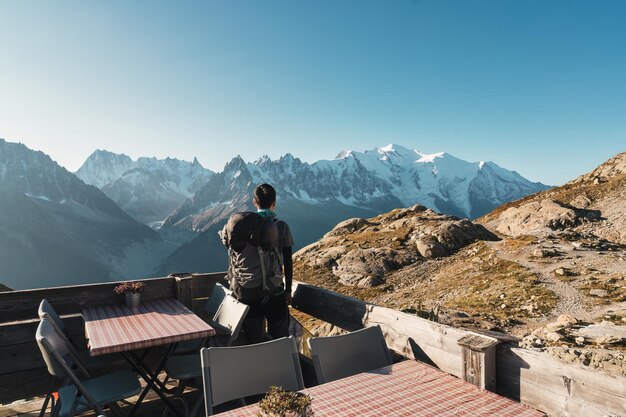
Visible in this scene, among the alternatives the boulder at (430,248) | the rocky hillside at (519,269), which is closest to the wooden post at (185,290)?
the rocky hillside at (519,269)

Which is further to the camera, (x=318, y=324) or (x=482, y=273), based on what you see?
(x=482, y=273)

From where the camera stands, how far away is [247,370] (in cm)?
342

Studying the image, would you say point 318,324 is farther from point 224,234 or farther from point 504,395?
point 504,395

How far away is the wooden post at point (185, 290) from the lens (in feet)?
21.2

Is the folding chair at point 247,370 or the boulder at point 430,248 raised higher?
the folding chair at point 247,370

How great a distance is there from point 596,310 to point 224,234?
35.8 feet

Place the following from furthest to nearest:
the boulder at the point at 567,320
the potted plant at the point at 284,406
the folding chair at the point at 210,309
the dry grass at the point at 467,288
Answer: the dry grass at the point at 467,288
the boulder at the point at 567,320
the folding chair at the point at 210,309
the potted plant at the point at 284,406

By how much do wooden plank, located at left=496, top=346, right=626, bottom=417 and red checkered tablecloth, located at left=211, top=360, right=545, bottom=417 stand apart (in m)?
0.24

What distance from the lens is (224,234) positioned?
211 inches

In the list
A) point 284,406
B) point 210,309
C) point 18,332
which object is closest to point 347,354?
point 284,406

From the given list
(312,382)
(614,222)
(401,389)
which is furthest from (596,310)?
(614,222)

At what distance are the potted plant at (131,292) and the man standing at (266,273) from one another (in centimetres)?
170

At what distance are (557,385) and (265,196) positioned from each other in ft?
12.6

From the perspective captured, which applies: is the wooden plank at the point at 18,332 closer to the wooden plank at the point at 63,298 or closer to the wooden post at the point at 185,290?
the wooden plank at the point at 63,298
